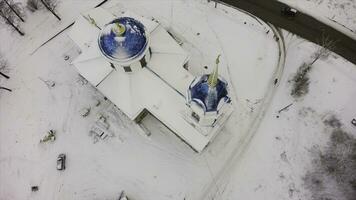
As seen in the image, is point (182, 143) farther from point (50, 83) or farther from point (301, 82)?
point (50, 83)

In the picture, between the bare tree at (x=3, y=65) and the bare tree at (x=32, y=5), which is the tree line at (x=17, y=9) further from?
the bare tree at (x=3, y=65)

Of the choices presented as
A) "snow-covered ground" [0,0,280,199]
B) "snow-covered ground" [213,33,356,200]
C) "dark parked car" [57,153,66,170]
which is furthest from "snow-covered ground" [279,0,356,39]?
"dark parked car" [57,153,66,170]

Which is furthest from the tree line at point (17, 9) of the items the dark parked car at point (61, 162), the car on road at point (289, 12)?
the car on road at point (289, 12)

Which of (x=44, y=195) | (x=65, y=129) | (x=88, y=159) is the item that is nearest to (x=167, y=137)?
(x=88, y=159)

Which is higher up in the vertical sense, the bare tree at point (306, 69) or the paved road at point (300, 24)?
the paved road at point (300, 24)

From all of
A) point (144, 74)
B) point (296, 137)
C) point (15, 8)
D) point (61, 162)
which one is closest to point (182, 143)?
point (144, 74)

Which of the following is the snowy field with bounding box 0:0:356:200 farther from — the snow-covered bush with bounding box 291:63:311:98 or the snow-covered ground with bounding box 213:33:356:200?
the snow-covered bush with bounding box 291:63:311:98
